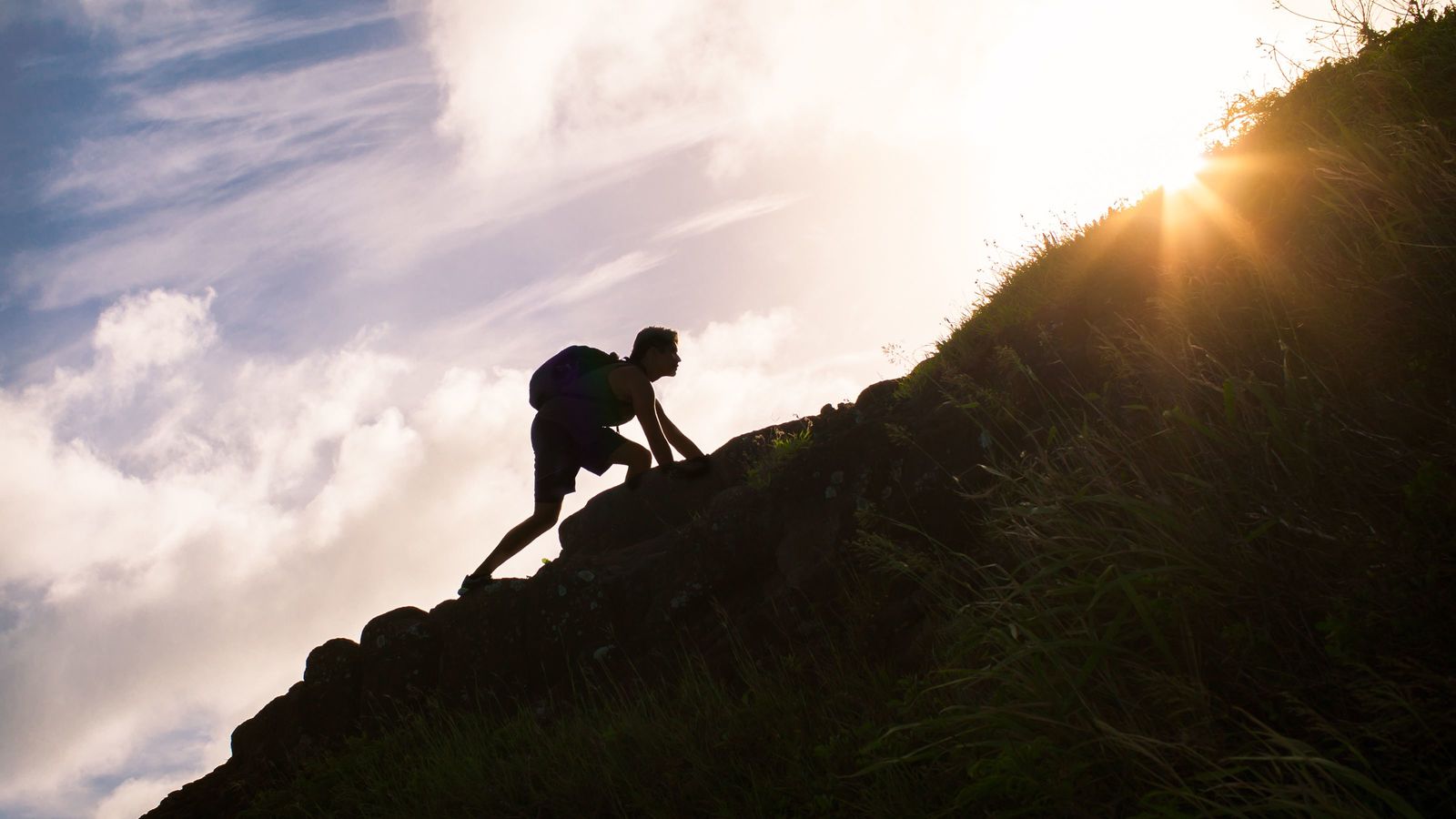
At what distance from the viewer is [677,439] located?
→ 717 centimetres

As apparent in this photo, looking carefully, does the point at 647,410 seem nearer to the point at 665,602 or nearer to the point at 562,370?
the point at 562,370

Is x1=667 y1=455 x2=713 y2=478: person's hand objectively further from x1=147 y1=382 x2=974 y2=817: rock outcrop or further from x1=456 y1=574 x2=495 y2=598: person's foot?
x1=456 y1=574 x2=495 y2=598: person's foot

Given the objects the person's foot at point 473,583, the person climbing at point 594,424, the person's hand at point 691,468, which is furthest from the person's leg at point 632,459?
the person's foot at point 473,583

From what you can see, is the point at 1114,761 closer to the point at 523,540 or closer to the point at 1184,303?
the point at 1184,303

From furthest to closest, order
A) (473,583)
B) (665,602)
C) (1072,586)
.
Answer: (473,583)
(665,602)
(1072,586)

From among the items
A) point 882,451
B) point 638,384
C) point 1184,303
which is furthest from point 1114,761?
point 638,384

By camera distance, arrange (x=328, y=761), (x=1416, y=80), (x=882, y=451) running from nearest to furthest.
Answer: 1. (x=1416, y=80)
2. (x=882, y=451)
3. (x=328, y=761)

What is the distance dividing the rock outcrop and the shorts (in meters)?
0.53

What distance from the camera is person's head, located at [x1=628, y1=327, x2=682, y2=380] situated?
7.17 meters

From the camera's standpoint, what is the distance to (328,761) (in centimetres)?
589

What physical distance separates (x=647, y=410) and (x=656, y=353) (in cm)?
61

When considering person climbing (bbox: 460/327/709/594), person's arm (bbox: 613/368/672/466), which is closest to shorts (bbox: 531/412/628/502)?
person climbing (bbox: 460/327/709/594)

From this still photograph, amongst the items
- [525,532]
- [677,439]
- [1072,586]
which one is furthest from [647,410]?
[1072,586]

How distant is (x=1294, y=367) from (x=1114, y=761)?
1531 mm
